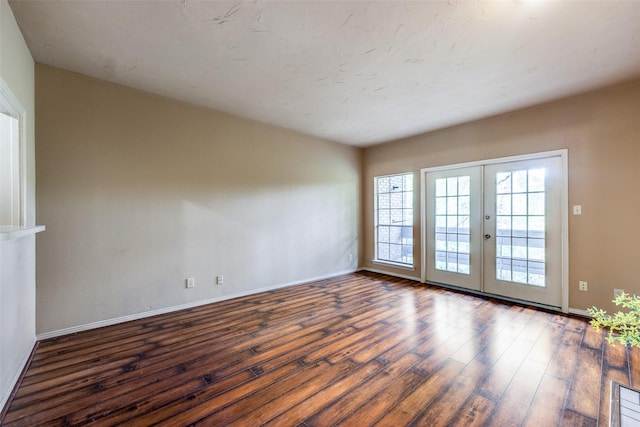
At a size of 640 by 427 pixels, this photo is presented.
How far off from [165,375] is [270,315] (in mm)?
1337

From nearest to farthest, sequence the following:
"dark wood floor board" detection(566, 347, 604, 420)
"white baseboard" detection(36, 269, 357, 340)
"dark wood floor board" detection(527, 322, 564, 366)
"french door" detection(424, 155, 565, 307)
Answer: "dark wood floor board" detection(566, 347, 604, 420) < "dark wood floor board" detection(527, 322, 564, 366) < "white baseboard" detection(36, 269, 357, 340) < "french door" detection(424, 155, 565, 307)

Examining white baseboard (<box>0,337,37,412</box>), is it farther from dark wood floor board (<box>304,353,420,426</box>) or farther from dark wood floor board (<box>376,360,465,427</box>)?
dark wood floor board (<box>376,360,465,427</box>)

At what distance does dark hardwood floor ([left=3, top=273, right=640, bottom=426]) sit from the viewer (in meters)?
1.71

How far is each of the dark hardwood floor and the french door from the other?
58cm

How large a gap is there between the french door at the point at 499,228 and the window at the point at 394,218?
16.2 inches

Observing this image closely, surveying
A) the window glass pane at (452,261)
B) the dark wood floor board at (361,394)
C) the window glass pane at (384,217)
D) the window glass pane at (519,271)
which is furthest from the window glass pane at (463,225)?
the dark wood floor board at (361,394)

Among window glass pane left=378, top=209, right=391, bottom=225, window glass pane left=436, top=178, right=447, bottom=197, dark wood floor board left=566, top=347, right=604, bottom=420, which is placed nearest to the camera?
dark wood floor board left=566, top=347, right=604, bottom=420

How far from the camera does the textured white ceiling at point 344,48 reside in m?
1.96

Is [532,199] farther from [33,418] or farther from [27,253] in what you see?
[27,253]

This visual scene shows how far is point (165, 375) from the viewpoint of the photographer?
2.10 m

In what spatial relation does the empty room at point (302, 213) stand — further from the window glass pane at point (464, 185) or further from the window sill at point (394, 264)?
the window sill at point (394, 264)

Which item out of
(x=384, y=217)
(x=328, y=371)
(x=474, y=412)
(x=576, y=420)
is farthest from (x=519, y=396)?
(x=384, y=217)

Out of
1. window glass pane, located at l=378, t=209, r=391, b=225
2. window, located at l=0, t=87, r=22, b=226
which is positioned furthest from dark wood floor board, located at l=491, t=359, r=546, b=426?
window, located at l=0, t=87, r=22, b=226

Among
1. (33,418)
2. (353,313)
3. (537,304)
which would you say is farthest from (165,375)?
(537,304)
